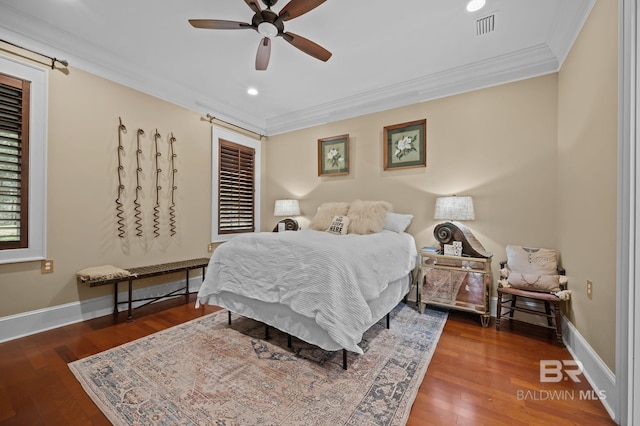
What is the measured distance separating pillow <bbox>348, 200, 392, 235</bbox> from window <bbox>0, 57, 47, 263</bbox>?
311 centimetres

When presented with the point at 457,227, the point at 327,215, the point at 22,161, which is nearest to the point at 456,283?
the point at 457,227

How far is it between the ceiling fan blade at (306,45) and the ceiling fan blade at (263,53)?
0.19 m

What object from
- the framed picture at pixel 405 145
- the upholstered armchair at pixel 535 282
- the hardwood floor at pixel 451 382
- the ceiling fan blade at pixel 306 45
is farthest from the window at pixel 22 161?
the upholstered armchair at pixel 535 282

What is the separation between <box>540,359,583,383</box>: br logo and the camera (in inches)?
69.0

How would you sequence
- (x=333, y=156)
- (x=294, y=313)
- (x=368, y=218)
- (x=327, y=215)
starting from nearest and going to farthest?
(x=294, y=313) → (x=368, y=218) → (x=327, y=215) → (x=333, y=156)

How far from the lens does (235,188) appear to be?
4.37 meters

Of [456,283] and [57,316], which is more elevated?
[456,283]

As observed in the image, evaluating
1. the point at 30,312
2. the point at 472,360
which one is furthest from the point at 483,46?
the point at 30,312

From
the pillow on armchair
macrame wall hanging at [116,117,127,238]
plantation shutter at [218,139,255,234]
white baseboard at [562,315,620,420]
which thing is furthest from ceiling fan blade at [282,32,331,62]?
white baseboard at [562,315,620,420]

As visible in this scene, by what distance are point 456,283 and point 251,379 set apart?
2.18 m

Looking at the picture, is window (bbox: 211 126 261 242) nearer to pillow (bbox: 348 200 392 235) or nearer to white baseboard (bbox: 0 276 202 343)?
white baseboard (bbox: 0 276 202 343)

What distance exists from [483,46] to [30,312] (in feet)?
16.6

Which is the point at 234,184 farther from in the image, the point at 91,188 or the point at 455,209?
the point at 455,209

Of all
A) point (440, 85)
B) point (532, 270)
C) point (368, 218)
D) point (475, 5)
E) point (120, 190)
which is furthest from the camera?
point (440, 85)
